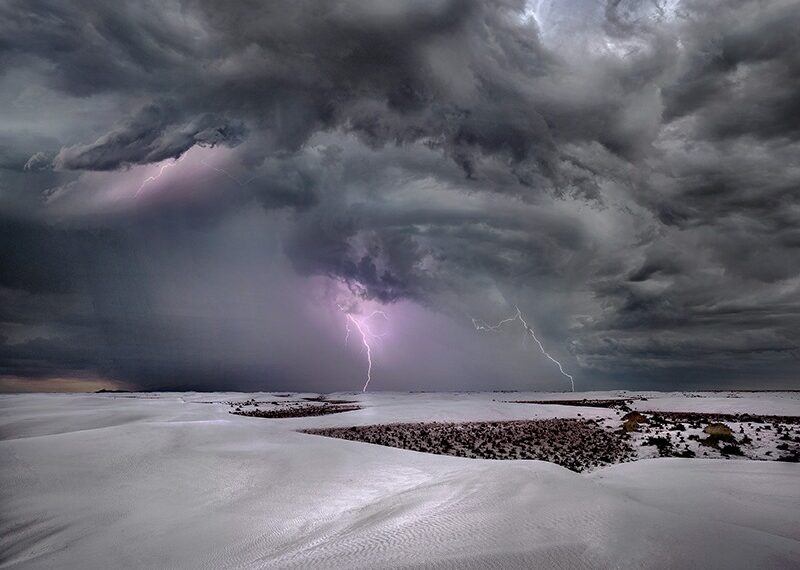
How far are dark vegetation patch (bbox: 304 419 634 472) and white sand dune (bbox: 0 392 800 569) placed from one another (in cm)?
364

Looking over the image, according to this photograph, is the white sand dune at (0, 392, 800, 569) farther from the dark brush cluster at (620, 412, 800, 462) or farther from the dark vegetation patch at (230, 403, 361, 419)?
the dark vegetation patch at (230, 403, 361, 419)

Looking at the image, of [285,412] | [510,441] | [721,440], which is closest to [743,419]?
[721,440]

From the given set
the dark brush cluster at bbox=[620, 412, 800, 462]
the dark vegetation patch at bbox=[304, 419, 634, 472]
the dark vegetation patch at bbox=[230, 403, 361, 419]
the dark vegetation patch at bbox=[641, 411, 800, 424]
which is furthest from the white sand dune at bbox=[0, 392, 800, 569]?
the dark vegetation patch at bbox=[230, 403, 361, 419]

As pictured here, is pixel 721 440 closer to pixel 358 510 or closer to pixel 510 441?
pixel 510 441

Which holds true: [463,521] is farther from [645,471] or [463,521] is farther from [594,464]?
[594,464]

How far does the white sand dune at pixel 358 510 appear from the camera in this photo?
4.72 m

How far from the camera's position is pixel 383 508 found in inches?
276

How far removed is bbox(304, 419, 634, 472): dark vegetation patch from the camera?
50.4 ft

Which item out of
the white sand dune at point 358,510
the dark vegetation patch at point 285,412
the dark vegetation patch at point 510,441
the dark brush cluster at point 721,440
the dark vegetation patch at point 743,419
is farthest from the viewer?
the dark vegetation patch at point 285,412

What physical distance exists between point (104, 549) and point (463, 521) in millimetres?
4501

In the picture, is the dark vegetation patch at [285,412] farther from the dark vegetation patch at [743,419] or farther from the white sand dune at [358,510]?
the dark vegetation patch at [743,419]

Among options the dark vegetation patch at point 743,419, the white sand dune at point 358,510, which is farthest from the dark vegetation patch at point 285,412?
the dark vegetation patch at point 743,419

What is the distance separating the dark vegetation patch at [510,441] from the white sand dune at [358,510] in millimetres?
3642

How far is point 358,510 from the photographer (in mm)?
7156
